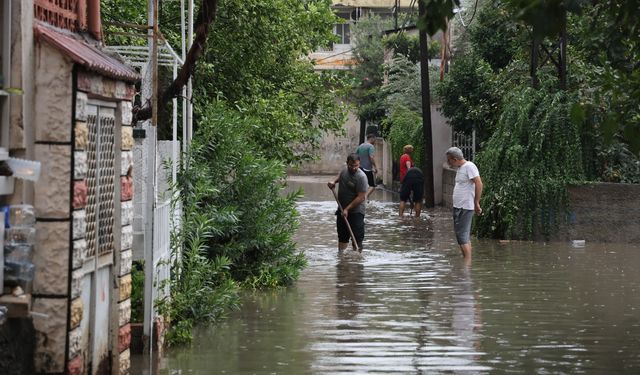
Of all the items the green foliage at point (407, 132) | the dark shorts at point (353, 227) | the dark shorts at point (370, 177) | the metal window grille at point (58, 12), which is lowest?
the dark shorts at point (353, 227)

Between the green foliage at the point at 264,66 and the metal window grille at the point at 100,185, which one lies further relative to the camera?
the green foliage at the point at 264,66

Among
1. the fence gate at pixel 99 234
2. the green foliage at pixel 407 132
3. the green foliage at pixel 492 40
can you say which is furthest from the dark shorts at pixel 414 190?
the fence gate at pixel 99 234

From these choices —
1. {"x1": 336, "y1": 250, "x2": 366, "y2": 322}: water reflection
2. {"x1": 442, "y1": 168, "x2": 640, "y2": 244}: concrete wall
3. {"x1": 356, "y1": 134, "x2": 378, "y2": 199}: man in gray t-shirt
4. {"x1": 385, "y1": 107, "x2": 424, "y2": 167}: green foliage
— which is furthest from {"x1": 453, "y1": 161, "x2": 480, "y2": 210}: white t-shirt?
{"x1": 385, "y1": 107, "x2": 424, "y2": 167}: green foliage

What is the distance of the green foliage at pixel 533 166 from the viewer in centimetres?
2150

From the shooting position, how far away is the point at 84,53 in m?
7.85

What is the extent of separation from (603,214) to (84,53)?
51.5 ft

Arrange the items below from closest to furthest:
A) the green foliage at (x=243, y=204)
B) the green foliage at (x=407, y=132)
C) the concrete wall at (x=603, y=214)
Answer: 1. the green foliage at (x=243, y=204)
2. the concrete wall at (x=603, y=214)
3. the green foliage at (x=407, y=132)

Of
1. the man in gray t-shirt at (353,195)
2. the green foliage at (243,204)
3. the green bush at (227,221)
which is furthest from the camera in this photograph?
the man in gray t-shirt at (353,195)

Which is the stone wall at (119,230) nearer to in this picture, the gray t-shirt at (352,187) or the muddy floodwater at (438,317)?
the muddy floodwater at (438,317)

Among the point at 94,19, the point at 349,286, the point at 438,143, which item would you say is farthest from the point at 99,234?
the point at 438,143

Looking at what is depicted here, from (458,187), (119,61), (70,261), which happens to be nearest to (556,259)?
(458,187)

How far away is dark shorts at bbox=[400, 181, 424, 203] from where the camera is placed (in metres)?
27.9

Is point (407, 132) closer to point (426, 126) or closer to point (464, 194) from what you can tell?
point (426, 126)

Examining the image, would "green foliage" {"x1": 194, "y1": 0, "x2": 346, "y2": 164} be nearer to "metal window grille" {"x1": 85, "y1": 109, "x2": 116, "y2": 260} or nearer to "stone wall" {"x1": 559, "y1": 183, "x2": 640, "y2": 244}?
"stone wall" {"x1": 559, "y1": 183, "x2": 640, "y2": 244}
